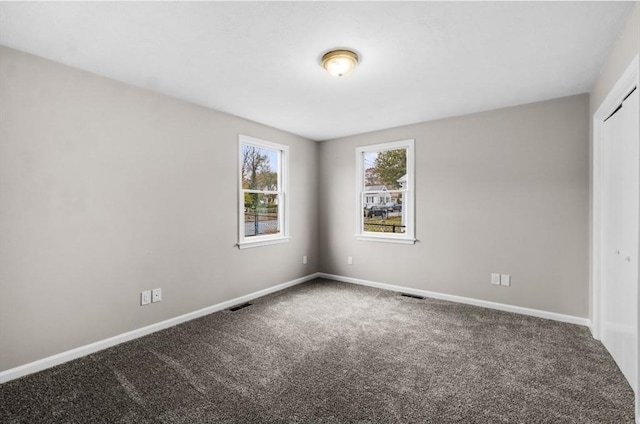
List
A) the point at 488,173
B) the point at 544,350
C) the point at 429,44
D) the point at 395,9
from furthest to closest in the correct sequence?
1. the point at 488,173
2. the point at 544,350
3. the point at 429,44
4. the point at 395,9

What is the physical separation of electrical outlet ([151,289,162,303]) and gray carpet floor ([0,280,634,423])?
13.3 inches

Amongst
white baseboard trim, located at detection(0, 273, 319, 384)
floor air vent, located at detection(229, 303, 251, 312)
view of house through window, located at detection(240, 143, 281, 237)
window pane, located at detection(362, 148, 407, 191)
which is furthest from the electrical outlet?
window pane, located at detection(362, 148, 407, 191)

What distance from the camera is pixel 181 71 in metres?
2.71

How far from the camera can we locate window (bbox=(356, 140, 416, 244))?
4.49 metres

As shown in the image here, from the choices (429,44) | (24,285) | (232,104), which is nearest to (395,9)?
(429,44)

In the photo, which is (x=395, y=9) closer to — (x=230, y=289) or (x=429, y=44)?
(x=429, y=44)

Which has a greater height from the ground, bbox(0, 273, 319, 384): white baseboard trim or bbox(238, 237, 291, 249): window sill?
bbox(238, 237, 291, 249): window sill

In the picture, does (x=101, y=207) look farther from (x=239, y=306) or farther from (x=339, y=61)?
(x=339, y=61)

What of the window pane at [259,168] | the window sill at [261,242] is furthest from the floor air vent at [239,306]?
the window pane at [259,168]

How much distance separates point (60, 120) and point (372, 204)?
3.85m

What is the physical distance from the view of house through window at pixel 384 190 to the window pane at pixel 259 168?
56.2 inches

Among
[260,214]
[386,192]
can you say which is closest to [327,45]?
[260,214]

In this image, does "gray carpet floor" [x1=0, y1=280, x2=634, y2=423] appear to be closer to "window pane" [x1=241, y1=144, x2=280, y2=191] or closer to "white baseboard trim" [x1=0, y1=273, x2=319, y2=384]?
"white baseboard trim" [x1=0, y1=273, x2=319, y2=384]

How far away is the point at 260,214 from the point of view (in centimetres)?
450
